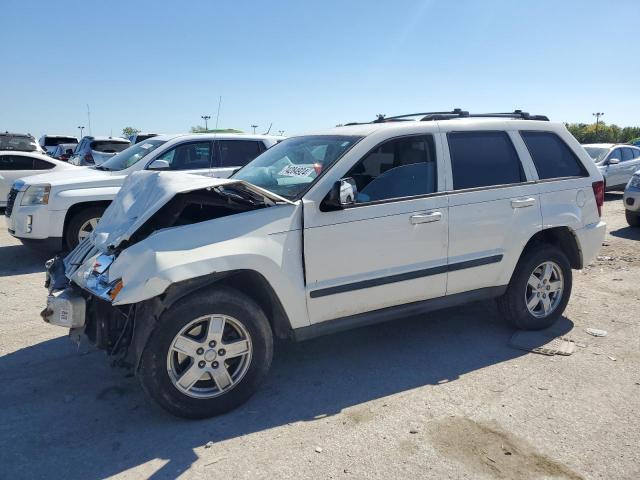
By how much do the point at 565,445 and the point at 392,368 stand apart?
1.39 m

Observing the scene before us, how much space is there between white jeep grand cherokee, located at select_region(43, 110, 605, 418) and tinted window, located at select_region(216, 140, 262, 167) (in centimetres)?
359

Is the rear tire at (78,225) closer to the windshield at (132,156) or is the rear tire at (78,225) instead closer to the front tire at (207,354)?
the windshield at (132,156)

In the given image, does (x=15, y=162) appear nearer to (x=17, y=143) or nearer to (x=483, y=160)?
(x=17, y=143)

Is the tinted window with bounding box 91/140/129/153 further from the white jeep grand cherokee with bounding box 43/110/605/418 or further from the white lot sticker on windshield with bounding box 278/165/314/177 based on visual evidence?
the white lot sticker on windshield with bounding box 278/165/314/177

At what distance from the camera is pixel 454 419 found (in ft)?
11.5

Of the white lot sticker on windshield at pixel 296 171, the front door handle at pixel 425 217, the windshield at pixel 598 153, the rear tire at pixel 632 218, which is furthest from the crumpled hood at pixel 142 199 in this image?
the windshield at pixel 598 153

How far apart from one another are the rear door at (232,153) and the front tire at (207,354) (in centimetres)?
487

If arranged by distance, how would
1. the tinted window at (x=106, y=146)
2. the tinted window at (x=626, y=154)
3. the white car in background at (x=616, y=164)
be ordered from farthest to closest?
the tinted window at (x=106, y=146) < the tinted window at (x=626, y=154) < the white car in background at (x=616, y=164)

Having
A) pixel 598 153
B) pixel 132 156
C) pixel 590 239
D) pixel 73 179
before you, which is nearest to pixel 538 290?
pixel 590 239

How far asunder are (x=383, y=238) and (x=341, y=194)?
509mm

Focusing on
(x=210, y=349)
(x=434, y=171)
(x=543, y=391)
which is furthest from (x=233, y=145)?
(x=543, y=391)

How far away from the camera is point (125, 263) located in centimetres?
327

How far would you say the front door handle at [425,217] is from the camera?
4.10 meters

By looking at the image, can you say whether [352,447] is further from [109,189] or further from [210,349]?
[109,189]
